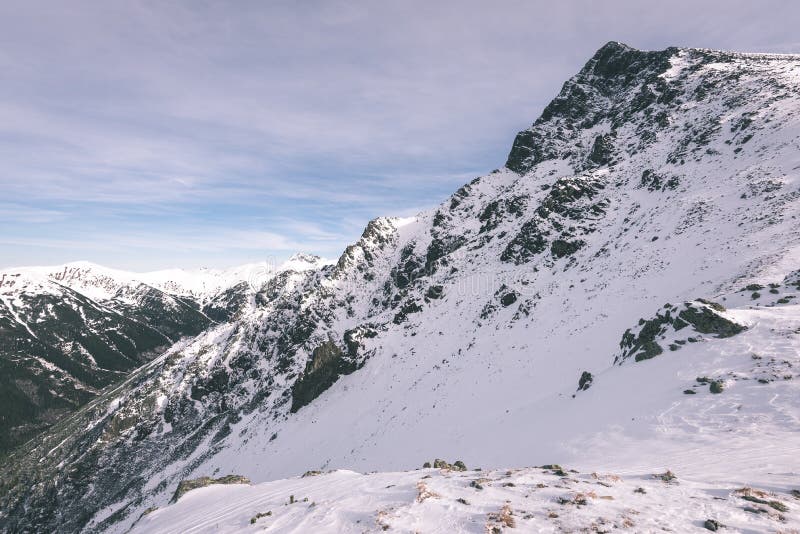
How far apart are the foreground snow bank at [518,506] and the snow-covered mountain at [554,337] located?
0.33 meters

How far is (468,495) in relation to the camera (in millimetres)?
10586

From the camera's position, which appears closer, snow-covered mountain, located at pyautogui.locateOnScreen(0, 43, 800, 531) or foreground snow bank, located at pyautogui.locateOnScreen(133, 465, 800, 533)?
foreground snow bank, located at pyautogui.locateOnScreen(133, 465, 800, 533)

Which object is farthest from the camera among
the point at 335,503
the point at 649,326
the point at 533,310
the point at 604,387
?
the point at 533,310

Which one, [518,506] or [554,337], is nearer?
[518,506]

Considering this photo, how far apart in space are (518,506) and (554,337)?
101ft

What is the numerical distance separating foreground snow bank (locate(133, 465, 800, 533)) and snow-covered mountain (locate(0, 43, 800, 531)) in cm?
33

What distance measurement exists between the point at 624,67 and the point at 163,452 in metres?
152

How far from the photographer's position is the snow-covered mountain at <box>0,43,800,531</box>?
53.3 feet

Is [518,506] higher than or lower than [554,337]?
higher

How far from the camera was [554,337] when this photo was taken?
37.3m

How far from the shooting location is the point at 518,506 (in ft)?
30.8

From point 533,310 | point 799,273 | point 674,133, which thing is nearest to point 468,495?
point 799,273

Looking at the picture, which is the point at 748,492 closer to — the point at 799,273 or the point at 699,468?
the point at 699,468

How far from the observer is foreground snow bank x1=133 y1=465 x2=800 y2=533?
320 inches
